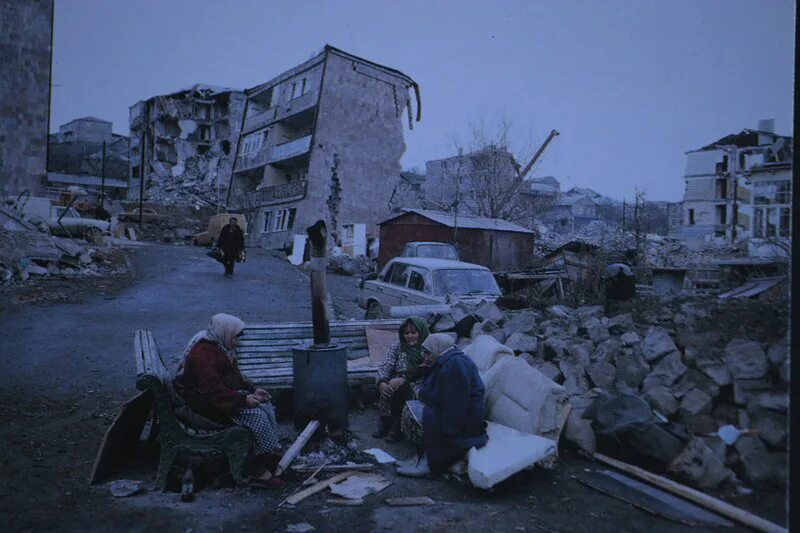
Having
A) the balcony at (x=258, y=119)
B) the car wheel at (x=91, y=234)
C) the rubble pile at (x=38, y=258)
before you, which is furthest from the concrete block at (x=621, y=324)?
the balcony at (x=258, y=119)

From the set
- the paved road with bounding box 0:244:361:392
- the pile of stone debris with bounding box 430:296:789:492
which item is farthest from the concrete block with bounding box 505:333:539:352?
the paved road with bounding box 0:244:361:392

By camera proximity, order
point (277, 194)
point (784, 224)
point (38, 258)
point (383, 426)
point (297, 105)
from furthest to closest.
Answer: point (277, 194) < point (297, 105) < point (38, 258) < point (383, 426) < point (784, 224)

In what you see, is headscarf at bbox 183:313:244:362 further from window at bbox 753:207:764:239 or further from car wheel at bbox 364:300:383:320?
car wheel at bbox 364:300:383:320

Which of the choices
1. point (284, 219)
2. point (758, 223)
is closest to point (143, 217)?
point (284, 219)

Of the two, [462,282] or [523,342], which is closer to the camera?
[523,342]

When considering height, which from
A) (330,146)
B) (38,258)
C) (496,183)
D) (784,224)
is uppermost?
(330,146)

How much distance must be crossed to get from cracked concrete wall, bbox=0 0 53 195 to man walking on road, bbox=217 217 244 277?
1569 cm

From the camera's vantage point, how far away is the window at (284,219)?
3444 centimetres

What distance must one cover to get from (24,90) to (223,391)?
2953 cm

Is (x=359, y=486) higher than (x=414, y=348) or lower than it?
lower

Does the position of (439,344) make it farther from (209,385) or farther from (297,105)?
(297,105)

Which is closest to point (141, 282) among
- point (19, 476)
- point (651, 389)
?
point (19, 476)

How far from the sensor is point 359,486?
15.4 feet

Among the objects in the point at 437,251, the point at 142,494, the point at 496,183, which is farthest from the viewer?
the point at 496,183
